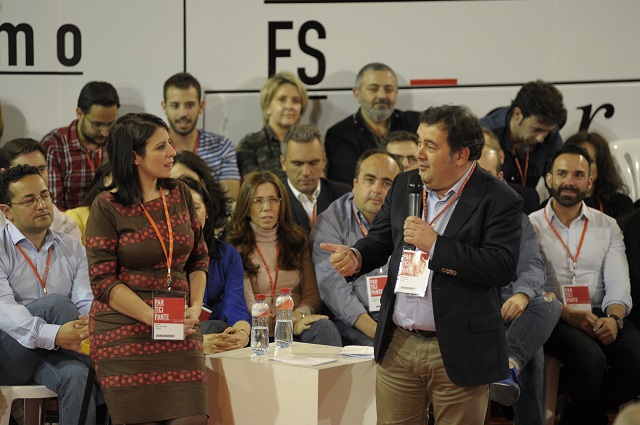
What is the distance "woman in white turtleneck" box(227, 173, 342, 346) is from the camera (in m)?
4.66

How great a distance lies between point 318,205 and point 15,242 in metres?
1.82

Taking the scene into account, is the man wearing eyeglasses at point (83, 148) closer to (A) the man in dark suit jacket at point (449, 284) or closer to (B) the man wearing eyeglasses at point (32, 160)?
(B) the man wearing eyeglasses at point (32, 160)

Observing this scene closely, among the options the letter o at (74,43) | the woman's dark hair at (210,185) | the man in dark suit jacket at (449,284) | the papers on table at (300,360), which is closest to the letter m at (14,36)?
the letter o at (74,43)

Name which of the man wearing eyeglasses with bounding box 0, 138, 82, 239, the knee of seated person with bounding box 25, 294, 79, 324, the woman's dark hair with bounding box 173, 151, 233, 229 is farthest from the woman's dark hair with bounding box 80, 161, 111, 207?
the knee of seated person with bounding box 25, 294, 79, 324

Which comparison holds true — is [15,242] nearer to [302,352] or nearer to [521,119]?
[302,352]

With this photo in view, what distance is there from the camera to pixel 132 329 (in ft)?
10.0

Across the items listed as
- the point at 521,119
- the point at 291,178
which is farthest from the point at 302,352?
the point at 521,119

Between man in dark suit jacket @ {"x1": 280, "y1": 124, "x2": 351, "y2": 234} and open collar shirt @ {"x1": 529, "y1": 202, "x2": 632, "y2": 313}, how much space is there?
1269 millimetres

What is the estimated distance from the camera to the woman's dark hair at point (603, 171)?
5.46m

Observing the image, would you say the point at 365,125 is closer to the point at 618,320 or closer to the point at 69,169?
the point at 69,169

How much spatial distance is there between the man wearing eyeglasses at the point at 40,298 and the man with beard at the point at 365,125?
6.89 feet

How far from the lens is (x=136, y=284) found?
10.1 ft

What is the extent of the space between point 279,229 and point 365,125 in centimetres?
136

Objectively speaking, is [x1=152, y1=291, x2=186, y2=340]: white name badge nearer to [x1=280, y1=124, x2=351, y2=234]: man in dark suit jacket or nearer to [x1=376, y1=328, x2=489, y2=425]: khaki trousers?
[x1=376, y1=328, x2=489, y2=425]: khaki trousers
